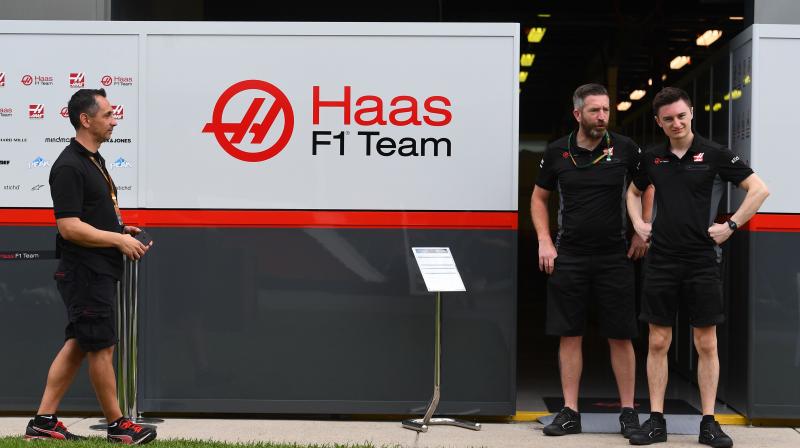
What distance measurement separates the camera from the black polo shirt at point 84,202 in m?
4.41

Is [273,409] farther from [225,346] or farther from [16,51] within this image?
[16,51]

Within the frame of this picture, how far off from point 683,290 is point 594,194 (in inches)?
28.1

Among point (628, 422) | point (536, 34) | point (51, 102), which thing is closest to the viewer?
point (628, 422)

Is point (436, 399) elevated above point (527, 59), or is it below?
below

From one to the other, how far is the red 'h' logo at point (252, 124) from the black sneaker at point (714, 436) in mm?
2913

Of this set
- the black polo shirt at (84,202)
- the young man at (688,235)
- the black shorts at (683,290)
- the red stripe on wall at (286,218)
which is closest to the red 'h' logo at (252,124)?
the red stripe on wall at (286,218)

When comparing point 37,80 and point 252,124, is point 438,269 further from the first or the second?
point 37,80

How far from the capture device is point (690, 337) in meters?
6.69

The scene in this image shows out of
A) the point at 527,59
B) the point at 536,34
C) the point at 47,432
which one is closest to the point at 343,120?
the point at 47,432

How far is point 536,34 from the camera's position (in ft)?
47.3

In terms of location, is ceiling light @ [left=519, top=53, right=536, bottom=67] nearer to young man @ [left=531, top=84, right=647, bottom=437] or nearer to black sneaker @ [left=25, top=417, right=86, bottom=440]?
young man @ [left=531, top=84, right=647, bottom=437]

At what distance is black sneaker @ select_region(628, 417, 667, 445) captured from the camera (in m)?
→ 4.88

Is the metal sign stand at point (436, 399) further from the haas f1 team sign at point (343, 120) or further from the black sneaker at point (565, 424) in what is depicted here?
the haas f1 team sign at point (343, 120)

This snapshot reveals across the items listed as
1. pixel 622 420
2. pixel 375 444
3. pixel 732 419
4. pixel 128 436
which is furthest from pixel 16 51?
pixel 732 419
